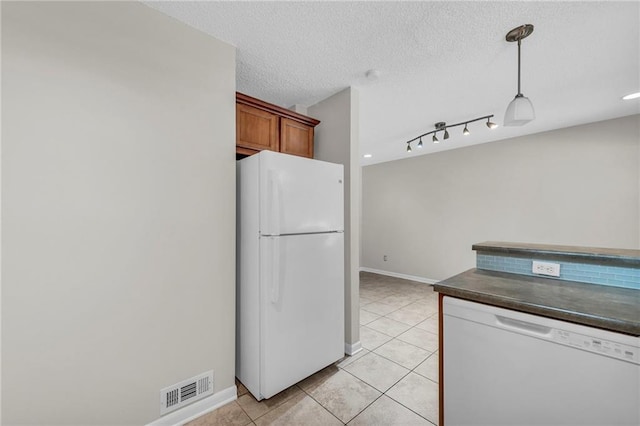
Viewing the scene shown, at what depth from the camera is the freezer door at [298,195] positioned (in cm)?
179

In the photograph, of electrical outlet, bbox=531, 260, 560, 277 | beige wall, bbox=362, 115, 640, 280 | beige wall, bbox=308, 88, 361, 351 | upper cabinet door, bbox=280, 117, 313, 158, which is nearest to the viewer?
electrical outlet, bbox=531, 260, 560, 277

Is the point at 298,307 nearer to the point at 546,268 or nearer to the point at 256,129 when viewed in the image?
the point at 256,129

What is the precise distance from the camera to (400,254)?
5602mm

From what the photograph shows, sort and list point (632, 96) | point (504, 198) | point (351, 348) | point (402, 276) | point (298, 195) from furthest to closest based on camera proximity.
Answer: point (402, 276) → point (504, 198) → point (632, 96) → point (351, 348) → point (298, 195)

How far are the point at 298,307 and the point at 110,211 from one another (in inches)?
53.3

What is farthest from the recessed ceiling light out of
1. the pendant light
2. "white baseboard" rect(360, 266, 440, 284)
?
"white baseboard" rect(360, 266, 440, 284)

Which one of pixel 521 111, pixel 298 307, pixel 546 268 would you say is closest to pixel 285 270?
pixel 298 307

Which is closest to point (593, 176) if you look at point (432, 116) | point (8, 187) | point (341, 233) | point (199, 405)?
point (432, 116)

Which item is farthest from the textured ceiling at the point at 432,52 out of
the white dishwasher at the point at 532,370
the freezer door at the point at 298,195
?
the white dishwasher at the point at 532,370

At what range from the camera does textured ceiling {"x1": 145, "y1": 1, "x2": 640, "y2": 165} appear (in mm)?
1562

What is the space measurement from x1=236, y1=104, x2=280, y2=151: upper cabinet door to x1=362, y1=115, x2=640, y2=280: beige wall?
3854 millimetres

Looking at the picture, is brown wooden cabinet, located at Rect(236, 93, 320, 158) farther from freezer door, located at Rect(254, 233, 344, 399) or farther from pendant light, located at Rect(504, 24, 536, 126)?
pendant light, located at Rect(504, 24, 536, 126)

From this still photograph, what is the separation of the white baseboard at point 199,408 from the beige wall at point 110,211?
0.06 meters

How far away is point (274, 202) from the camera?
179 cm
